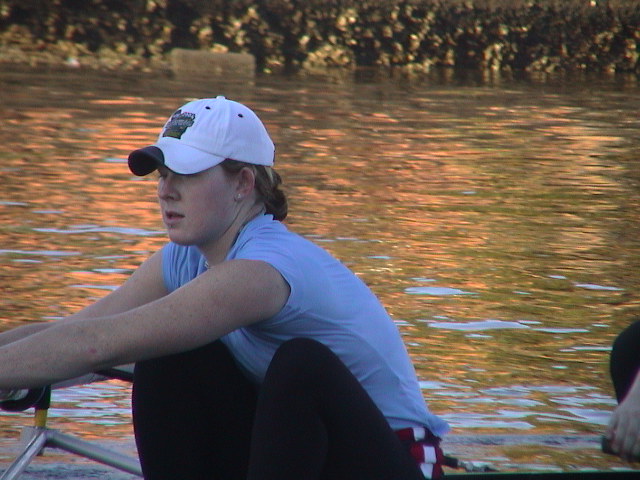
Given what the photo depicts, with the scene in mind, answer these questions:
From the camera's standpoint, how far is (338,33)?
2414 cm

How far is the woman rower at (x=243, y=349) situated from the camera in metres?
2.75

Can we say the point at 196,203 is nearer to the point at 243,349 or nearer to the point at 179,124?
the point at 179,124

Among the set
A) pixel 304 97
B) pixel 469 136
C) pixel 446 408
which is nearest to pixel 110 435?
pixel 446 408

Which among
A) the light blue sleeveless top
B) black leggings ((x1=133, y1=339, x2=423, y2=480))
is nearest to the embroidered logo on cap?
the light blue sleeveless top

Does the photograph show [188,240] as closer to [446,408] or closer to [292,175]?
[446,408]

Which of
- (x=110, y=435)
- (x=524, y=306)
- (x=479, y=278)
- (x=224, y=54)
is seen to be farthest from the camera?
(x=224, y=54)

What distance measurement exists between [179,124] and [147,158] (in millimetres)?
116

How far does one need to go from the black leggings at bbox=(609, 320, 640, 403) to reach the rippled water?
3.43 ft

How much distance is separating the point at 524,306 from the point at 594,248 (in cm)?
177

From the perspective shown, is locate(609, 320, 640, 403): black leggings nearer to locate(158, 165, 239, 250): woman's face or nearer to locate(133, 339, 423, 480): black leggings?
locate(133, 339, 423, 480): black leggings

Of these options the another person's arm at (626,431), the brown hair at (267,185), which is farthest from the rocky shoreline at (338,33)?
the another person's arm at (626,431)

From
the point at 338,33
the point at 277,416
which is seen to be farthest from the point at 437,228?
the point at 338,33

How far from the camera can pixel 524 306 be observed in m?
6.63

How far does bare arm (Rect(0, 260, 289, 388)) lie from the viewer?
2693mm
